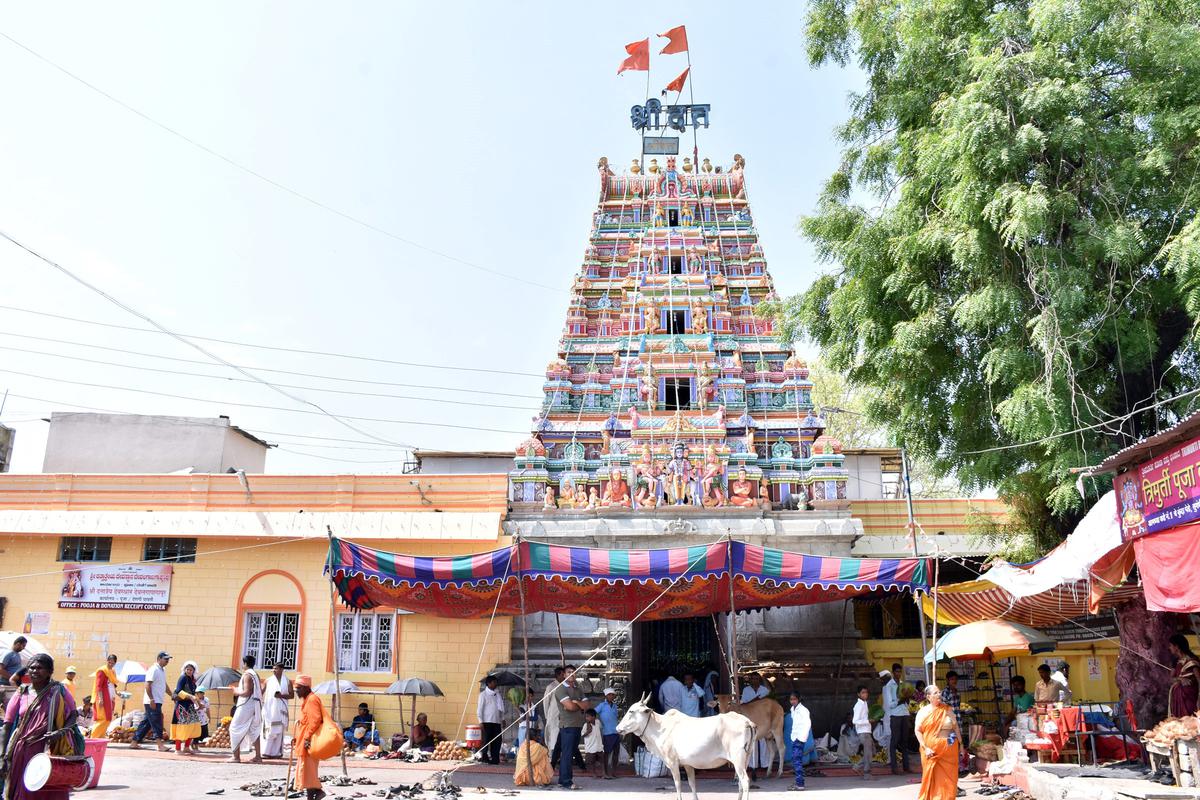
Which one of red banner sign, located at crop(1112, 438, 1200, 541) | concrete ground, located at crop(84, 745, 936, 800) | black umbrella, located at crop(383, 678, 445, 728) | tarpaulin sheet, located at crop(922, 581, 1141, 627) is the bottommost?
concrete ground, located at crop(84, 745, 936, 800)

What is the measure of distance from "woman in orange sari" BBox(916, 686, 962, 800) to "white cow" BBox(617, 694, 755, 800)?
195 cm

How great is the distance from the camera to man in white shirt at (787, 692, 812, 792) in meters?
11.9

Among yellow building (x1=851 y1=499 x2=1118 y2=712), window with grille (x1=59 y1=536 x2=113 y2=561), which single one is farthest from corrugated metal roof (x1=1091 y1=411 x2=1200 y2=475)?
window with grille (x1=59 y1=536 x2=113 y2=561)

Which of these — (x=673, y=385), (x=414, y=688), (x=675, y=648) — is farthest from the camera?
(x=673, y=385)

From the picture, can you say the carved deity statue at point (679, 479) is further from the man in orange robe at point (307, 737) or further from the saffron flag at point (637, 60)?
the saffron flag at point (637, 60)

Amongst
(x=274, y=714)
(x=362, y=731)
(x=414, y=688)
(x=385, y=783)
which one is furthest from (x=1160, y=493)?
(x=362, y=731)

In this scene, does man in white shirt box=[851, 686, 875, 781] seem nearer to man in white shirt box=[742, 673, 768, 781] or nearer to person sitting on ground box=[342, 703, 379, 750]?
man in white shirt box=[742, 673, 768, 781]

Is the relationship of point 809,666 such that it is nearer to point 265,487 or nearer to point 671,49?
point 265,487

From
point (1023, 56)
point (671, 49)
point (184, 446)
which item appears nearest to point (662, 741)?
point (1023, 56)

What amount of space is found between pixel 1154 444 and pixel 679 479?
11.0 meters

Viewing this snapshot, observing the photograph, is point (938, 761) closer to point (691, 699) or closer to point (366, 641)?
point (691, 699)

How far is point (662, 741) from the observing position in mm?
10359

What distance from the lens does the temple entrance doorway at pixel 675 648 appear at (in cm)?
1797

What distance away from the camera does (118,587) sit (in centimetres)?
1817
